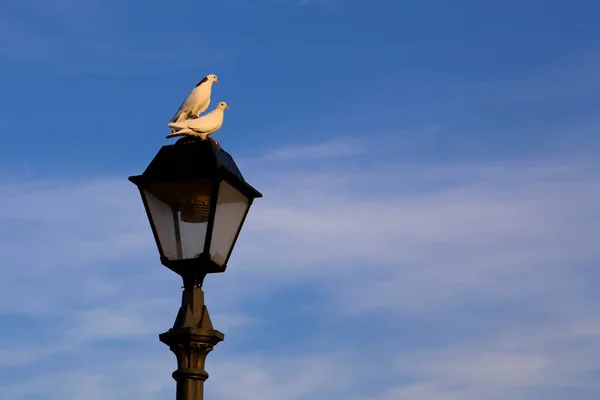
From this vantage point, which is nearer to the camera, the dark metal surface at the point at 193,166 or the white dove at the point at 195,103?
the dark metal surface at the point at 193,166

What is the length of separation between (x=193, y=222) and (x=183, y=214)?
10 cm

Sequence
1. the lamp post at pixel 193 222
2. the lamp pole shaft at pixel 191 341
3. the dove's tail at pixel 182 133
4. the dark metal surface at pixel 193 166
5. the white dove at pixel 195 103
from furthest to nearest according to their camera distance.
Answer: the white dove at pixel 195 103, the dove's tail at pixel 182 133, the dark metal surface at pixel 193 166, the lamp post at pixel 193 222, the lamp pole shaft at pixel 191 341

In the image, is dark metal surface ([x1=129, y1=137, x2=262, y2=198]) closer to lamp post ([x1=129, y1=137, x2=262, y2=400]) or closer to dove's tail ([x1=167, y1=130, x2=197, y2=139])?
lamp post ([x1=129, y1=137, x2=262, y2=400])

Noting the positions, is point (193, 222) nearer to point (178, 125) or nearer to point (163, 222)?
point (163, 222)

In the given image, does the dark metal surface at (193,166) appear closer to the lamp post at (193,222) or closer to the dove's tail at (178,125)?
the lamp post at (193,222)

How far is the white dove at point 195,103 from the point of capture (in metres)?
7.79

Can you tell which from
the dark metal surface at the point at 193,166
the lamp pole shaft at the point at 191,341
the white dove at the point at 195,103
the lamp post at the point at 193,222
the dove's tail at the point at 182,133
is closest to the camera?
the lamp pole shaft at the point at 191,341

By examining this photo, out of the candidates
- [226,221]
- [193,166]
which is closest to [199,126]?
[193,166]

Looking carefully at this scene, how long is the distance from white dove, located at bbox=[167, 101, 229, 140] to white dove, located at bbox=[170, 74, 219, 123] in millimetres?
348

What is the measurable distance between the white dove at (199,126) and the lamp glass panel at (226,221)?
0.64 m

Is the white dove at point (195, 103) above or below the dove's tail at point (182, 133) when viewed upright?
above

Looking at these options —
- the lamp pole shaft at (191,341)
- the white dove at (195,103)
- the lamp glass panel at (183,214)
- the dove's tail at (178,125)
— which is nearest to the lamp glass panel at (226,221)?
the lamp glass panel at (183,214)

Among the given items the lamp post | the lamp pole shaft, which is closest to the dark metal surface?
the lamp post

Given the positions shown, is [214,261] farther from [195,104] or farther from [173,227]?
[195,104]
